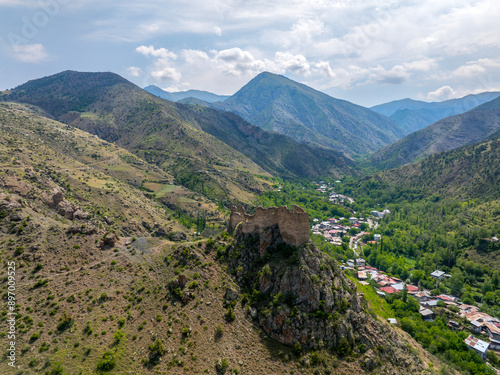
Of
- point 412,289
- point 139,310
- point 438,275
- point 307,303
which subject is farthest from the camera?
point 438,275

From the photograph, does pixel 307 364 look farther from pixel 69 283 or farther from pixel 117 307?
pixel 69 283

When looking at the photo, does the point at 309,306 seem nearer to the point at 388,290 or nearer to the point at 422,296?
the point at 388,290

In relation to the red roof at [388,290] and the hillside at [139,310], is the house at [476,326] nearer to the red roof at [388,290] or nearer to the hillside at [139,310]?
the red roof at [388,290]

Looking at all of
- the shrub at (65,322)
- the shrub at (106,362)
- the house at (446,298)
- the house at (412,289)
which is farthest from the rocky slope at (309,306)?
the house at (446,298)

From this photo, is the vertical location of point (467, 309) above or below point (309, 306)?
below

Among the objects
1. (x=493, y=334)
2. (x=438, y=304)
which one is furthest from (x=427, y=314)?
(x=493, y=334)

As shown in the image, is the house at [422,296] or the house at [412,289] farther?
the house at [412,289]

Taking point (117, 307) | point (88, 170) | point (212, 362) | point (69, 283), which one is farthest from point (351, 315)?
point (88, 170)
